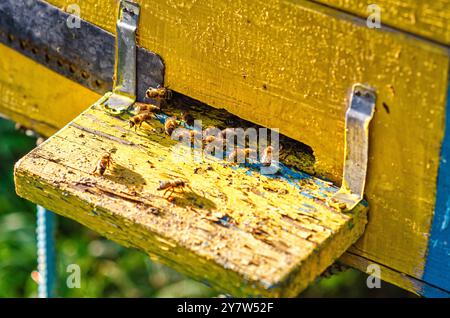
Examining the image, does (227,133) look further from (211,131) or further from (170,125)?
(170,125)

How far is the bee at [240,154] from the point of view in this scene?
198cm

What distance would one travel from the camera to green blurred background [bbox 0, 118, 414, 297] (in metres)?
3.92

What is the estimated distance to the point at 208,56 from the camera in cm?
202

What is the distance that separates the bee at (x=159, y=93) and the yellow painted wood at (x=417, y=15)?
24.4 inches

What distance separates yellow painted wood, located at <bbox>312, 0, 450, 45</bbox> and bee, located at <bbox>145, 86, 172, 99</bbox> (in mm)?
619

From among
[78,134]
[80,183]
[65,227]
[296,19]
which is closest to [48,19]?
[78,134]

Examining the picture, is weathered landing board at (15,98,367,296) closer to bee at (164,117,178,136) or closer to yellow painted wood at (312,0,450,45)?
bee at (164,117,178,136)

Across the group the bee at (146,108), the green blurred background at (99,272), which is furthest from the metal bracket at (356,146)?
the green blurred background at (99,272)

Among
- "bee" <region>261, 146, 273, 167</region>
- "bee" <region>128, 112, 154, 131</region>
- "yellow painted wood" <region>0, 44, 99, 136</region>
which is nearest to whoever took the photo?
"bee" <region>261, 146, 273, 167</region>

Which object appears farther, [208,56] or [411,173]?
[208,56]

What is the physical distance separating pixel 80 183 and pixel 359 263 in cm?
68

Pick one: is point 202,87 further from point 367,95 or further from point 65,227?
point 65,227

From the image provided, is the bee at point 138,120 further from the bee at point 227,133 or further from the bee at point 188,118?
the bee at point 227,133

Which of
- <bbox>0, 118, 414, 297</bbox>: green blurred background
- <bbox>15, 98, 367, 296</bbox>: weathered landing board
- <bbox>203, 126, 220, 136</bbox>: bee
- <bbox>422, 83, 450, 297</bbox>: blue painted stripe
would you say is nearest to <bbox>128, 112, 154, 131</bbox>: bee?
<bbox>15, 98, 367, 296</bbox>: weathered landing board
